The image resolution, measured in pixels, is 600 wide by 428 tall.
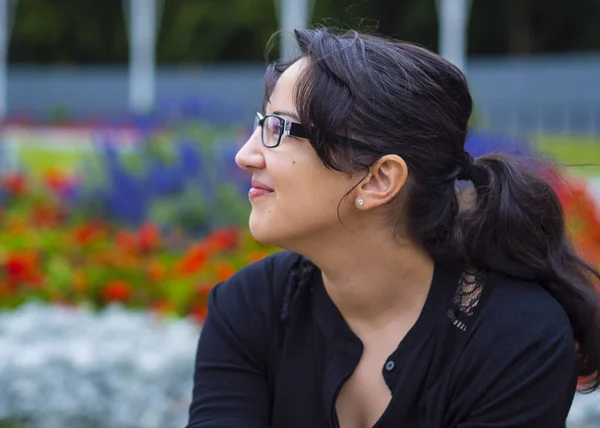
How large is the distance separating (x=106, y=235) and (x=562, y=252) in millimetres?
3766

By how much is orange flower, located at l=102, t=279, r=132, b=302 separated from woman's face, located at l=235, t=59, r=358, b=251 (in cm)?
221

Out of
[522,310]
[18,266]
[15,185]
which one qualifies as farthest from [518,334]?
[15,185]

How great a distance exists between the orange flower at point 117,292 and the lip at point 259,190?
2.21m

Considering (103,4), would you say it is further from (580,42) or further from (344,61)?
(344,61)

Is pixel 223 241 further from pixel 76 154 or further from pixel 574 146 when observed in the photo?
pixel 574 146

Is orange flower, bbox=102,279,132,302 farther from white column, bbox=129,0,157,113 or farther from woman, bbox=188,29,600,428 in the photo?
white column, bbox=129,0,157,113

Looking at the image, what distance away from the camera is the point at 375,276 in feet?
5.93

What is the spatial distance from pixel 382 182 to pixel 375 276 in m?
0.21

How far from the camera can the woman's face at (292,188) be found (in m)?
1.70

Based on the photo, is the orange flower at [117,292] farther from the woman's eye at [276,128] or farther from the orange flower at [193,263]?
the woman's eye at [276,128]

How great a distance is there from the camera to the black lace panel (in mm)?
1746

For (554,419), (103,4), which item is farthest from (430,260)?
(103,4)

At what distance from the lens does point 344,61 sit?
166 cm

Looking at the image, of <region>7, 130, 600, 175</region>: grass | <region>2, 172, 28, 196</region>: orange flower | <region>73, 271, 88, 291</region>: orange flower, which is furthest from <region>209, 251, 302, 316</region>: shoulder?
<region>7, 130, 600, 175</region>: grass
